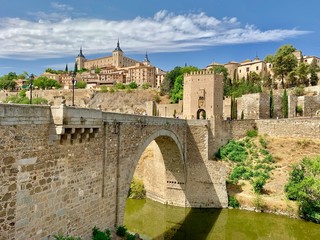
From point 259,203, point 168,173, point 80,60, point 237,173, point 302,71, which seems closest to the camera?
point 259,203

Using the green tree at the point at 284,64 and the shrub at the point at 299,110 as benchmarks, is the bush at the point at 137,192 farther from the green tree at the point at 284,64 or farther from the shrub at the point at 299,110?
the green tree at the point at 284,64

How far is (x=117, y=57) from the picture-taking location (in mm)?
119875

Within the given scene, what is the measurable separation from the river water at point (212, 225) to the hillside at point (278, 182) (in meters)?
0.69

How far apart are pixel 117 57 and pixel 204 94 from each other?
9198cm

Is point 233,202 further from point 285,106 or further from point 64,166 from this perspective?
point 285,106

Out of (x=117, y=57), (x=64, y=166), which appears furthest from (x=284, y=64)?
(x=117, y=57)

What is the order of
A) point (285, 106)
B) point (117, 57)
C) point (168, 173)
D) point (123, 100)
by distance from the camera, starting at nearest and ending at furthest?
point (168, 173), point (285, 106), point (123, 100), point (117, 57)

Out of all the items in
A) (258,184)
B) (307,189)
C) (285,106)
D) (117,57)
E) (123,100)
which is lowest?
(258,184)

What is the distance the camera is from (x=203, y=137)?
83.1ft

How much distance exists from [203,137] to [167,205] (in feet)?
20.1

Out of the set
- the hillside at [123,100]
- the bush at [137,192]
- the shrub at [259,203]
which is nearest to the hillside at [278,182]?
Result: the shrub at [259,203]

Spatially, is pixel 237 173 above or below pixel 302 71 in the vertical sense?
below

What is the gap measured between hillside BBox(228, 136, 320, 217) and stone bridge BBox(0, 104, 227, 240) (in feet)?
32.5

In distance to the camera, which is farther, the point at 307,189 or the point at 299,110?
the point at 299,110
